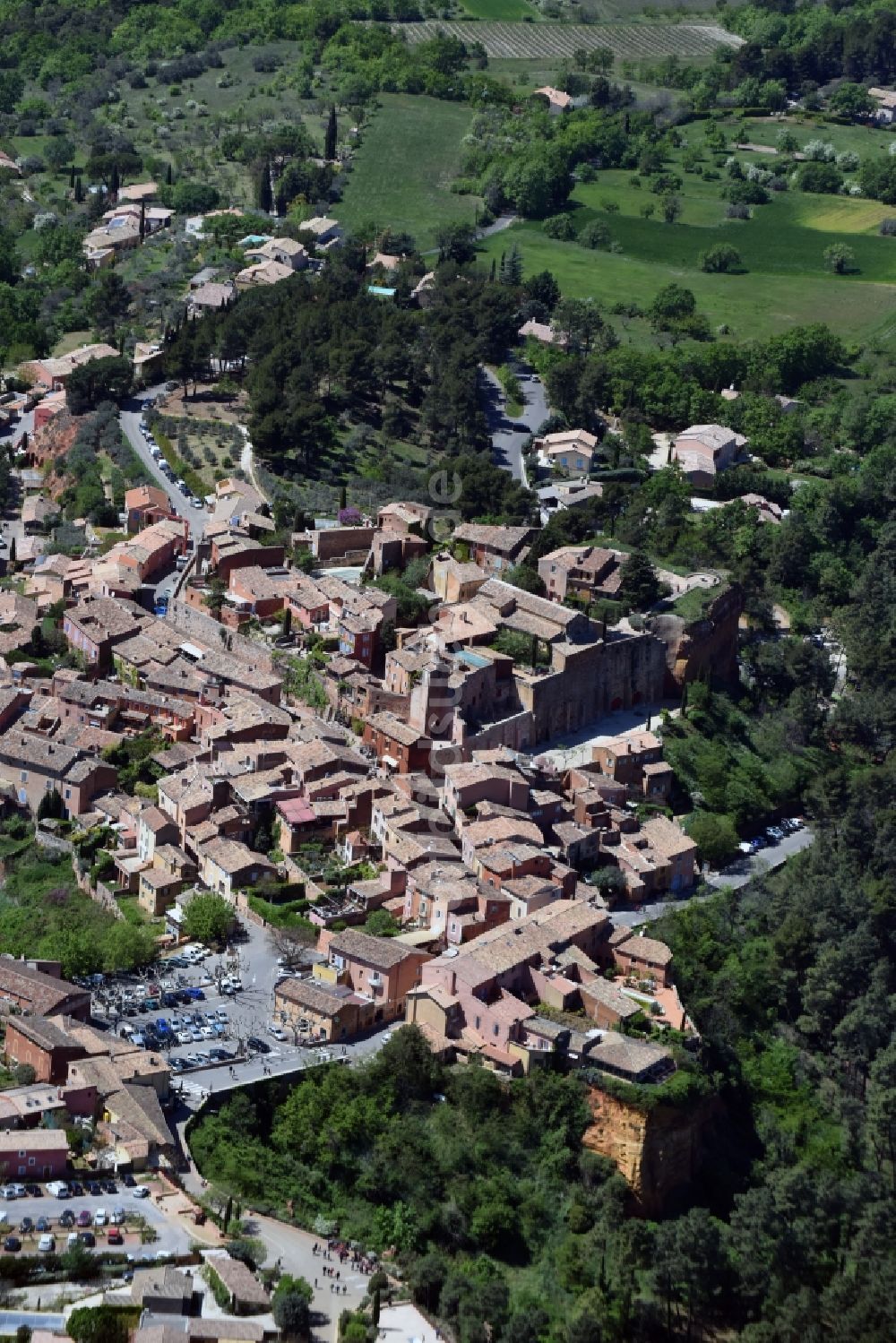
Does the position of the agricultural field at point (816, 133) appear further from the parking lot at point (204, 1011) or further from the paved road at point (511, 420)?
the parking lot at point (204, 1011)

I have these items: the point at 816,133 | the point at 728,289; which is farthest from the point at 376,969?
the point at 816,133

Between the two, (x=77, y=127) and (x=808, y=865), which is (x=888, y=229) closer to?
(x=77, y=127)

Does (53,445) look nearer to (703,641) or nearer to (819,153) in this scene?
(703,641)

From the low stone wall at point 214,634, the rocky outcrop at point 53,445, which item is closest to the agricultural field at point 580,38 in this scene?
the rocky outcrop at point 53,445

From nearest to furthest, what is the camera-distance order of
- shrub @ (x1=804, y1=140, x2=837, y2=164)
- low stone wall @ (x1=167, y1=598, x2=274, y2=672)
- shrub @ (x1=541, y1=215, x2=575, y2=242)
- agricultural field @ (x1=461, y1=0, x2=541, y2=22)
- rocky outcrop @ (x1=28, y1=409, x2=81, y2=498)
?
low stone wall @ (x1=167, y1=598, x2=274, y2=672) → rocky outcrop @ (x1=28, y1=409, x2=81, y2=498) → shrub @ (x1=541, y1=215, x2=575, y2=242) → shrub @ (x1=804, y1=140, x2=837, y2=164) → agricultural field @ (x1=461, y1=0, x2=541, y2=22)

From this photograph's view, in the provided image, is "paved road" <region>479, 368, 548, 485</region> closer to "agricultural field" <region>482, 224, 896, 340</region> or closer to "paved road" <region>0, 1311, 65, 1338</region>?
"agricultural field" <region>482, 224, 896, 340</region>

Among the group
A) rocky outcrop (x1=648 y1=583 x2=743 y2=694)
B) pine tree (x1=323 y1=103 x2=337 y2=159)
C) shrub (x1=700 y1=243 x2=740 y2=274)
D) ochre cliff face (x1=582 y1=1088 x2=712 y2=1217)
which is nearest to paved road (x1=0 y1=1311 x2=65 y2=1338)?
ochre cliff face (x1=582 y1=1088 x2=712 y2=1217)
